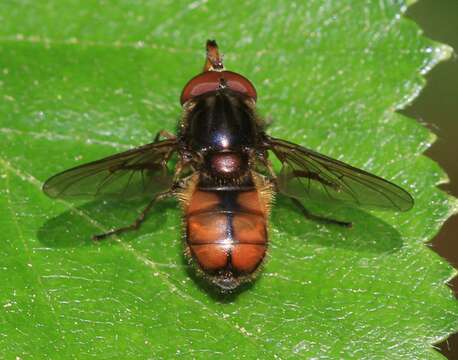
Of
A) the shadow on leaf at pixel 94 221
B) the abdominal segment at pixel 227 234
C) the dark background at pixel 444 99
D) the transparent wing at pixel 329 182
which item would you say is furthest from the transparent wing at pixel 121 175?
the dark background at pixel 444 99

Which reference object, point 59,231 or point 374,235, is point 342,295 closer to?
point 374,235

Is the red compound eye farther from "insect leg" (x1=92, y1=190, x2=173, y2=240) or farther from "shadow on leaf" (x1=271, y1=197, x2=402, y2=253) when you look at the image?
"shadow on leaf" (x1=271, y1=197, x2=402, y2=253)

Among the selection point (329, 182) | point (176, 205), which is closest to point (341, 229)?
point (329, 182)

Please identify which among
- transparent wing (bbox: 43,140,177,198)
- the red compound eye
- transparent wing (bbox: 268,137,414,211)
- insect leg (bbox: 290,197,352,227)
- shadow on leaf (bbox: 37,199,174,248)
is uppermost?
the red compound eye

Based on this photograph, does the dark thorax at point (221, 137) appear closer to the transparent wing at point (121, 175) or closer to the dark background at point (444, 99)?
the transparent wing at point (121, 175)

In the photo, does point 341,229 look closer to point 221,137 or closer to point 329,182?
point 329,182

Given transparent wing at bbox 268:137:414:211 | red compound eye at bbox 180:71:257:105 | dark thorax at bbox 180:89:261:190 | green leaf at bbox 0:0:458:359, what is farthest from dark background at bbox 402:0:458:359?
dark thorax at bbox 180:89:261:190
